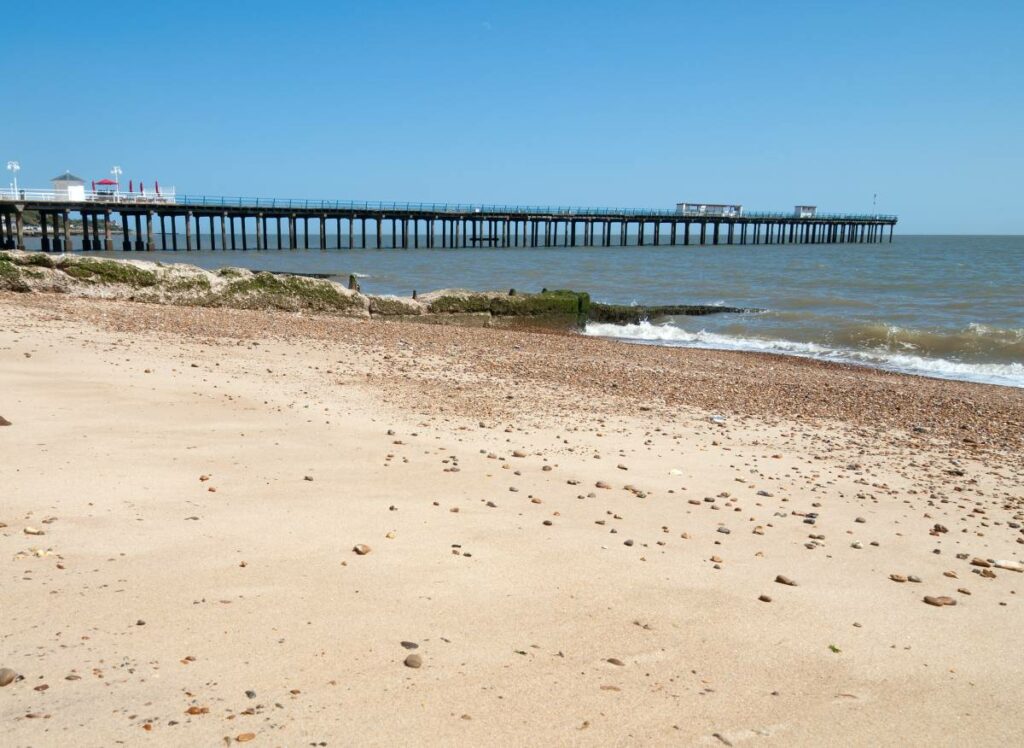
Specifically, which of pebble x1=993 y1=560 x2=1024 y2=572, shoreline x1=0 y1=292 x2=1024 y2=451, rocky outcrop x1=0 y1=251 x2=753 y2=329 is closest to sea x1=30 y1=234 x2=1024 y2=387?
rocky outcrop x1=0 y1=251 x2=753 y2=329

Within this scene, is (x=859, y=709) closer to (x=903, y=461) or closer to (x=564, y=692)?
(x=564, y=692)

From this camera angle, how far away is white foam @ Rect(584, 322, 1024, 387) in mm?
14102

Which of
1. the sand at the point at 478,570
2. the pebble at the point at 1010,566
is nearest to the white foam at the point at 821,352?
the sand at the point at 478,570

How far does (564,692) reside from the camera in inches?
109

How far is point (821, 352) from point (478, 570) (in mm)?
14165

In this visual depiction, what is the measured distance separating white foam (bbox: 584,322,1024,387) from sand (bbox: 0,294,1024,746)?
22.2 feet

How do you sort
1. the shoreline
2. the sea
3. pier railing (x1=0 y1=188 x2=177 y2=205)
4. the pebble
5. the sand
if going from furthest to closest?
pier railing (x1=0 y1=188 x2=177 y2=205) < the sea < the shoreline < the pebble < the sand

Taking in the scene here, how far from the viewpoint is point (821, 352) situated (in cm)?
1634

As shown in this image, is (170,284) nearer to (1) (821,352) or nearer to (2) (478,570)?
(1) (821,352)

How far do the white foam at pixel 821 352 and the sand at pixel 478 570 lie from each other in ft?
22.2

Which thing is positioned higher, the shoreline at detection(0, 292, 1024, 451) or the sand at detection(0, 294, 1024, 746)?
the sand at detection(0, 294, 1024, 746)

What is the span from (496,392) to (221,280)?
28.0 feet

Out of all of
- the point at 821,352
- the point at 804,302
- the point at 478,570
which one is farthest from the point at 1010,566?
the point at 804,302

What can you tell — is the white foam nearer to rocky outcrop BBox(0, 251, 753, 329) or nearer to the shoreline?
the shoreline
